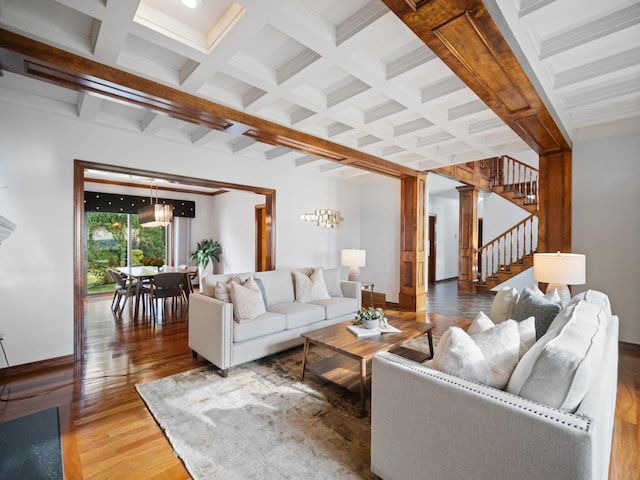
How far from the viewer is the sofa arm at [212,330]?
2.85 metres

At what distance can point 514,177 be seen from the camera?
26.2 ft

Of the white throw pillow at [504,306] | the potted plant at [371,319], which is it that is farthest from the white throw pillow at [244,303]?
the white throw pillow at [504,306]

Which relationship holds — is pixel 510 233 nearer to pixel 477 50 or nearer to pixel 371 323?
pixel 371 323

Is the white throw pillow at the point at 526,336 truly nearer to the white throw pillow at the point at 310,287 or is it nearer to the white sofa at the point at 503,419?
the white sofa at the point at 503,419

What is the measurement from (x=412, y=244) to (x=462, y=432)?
4575 millimetres

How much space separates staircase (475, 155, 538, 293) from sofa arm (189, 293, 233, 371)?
22.1ft

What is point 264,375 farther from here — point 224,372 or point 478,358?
point 478,358

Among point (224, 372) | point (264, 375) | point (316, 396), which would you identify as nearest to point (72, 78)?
point (224, 372)

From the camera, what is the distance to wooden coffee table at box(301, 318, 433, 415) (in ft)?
7.83

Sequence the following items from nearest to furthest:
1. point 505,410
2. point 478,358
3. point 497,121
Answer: point 505,410 → point 478,358 → point 497,121

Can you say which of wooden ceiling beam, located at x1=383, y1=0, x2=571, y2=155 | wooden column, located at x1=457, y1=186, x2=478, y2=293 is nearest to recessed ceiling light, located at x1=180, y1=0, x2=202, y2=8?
wooden ceiling beam, located at x1=383, y1=0, x2=571, y2=155

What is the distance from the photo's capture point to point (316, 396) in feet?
8.23

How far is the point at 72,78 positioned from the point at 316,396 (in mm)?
3040

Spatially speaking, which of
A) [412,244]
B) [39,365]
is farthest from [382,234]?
[39,365]
